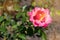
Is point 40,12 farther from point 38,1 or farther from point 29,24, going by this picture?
point 38,1

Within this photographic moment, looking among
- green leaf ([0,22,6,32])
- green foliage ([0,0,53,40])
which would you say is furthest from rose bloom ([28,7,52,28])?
green leaf ([0,22,6,32])

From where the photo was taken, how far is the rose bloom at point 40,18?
34.2 inches

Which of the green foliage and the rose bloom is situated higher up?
the rose bloom

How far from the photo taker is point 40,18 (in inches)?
35.1

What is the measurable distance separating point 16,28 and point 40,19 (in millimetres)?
146

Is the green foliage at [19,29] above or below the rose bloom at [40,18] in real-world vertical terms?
below

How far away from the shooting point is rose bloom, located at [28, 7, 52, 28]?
87 cm

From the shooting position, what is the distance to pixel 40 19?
886 millimetres

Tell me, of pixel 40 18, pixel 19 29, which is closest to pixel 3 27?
pixel 19 29

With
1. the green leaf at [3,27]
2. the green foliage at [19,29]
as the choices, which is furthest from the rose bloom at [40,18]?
the green leaf at [3,27]

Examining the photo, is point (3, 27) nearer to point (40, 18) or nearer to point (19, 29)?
point (19, 29)

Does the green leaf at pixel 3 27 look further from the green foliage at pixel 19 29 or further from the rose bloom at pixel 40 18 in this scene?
the rose bloom at pixel 40 18

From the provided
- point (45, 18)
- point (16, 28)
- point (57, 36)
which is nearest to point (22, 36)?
point (16, 28)

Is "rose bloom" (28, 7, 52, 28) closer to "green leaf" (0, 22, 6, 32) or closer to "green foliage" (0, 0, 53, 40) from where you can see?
"green foliage" (0, 0, 53, 40)
